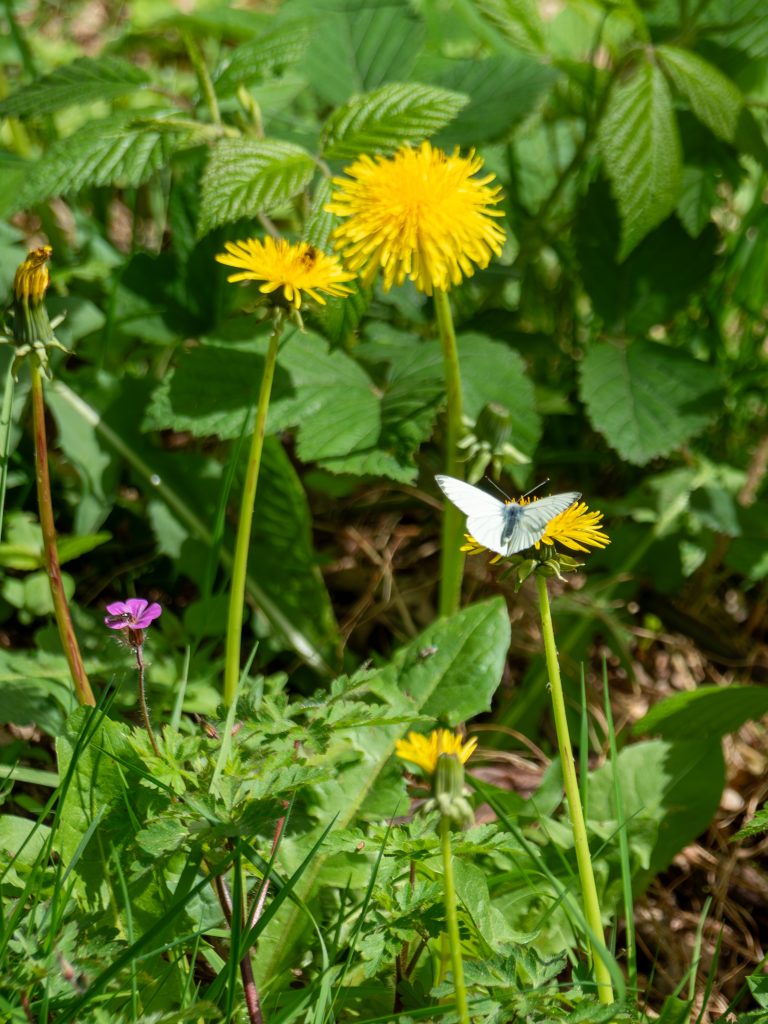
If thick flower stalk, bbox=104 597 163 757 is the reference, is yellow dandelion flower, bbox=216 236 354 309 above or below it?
above

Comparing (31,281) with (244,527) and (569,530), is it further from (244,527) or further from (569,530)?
(569,530)

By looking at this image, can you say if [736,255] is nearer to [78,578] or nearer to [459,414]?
[459,414]

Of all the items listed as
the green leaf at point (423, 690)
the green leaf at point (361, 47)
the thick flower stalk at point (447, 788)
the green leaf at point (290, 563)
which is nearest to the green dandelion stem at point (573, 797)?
the thick flower stalk at point (447, 788)

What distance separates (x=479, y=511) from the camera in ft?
4.09

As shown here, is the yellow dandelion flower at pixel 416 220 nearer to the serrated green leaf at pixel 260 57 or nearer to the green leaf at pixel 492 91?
the serrated green leaf at pixel 260 57

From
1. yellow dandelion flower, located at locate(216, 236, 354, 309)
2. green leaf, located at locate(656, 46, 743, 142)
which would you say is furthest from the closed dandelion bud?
green leaf, located at locate(656, 46, 743, 142)

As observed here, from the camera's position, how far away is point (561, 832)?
1758 mm

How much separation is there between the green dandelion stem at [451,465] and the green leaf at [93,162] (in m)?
0.59

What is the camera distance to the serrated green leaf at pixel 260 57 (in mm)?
2016

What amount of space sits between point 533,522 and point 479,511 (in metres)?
0.08

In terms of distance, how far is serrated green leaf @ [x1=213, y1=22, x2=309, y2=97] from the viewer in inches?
79.4

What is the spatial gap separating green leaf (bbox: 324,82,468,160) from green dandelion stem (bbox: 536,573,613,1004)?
0.96 metres

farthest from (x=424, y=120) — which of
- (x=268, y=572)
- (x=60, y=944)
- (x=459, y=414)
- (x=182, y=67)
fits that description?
(x=182, y=67)

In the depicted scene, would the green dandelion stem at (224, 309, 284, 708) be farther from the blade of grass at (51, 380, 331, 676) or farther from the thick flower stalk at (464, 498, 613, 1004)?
the blade of grass at (51, 380, 331, 676)
